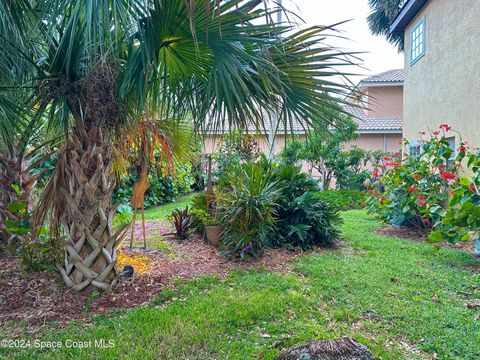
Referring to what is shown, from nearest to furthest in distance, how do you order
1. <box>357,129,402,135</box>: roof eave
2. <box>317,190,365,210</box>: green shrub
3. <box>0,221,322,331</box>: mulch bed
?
<box>0,221,322,331</box>: mulch bed
<box>317,190,365,210</box>: green shrub
<box>357,129,402,135</box>: roof eave

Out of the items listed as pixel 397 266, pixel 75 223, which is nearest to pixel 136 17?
pixel 75 223

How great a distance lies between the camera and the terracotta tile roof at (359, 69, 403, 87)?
16.9m

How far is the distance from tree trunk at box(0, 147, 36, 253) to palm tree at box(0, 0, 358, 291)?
1.43 metres

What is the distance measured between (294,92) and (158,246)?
392cm

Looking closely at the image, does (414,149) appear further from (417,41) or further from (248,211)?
(248,211)

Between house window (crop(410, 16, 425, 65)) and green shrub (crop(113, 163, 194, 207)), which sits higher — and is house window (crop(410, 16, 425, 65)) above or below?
above

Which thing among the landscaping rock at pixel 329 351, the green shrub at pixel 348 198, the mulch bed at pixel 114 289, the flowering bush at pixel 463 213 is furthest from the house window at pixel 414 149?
the landscaping rock at pixel 329 351

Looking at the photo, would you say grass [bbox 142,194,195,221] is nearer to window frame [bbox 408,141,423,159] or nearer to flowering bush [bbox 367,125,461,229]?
flowering bush [bbox 367,125,461,229]

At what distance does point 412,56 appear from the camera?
10469 millimetres

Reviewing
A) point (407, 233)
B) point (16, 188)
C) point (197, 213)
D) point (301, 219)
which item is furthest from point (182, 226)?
point (407, 233)

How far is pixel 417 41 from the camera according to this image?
10.1m

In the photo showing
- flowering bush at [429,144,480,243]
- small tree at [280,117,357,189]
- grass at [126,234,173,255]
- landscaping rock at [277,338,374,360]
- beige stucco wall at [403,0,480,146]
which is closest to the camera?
landscaping rock at [277,338,374,360]

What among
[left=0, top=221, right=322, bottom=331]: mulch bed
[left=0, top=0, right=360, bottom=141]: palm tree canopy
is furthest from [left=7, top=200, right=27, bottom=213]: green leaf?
[left=0, top=0, right=360, bottom=141]: palm tree canopy

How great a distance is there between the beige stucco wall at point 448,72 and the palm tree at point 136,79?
548 centimetres
